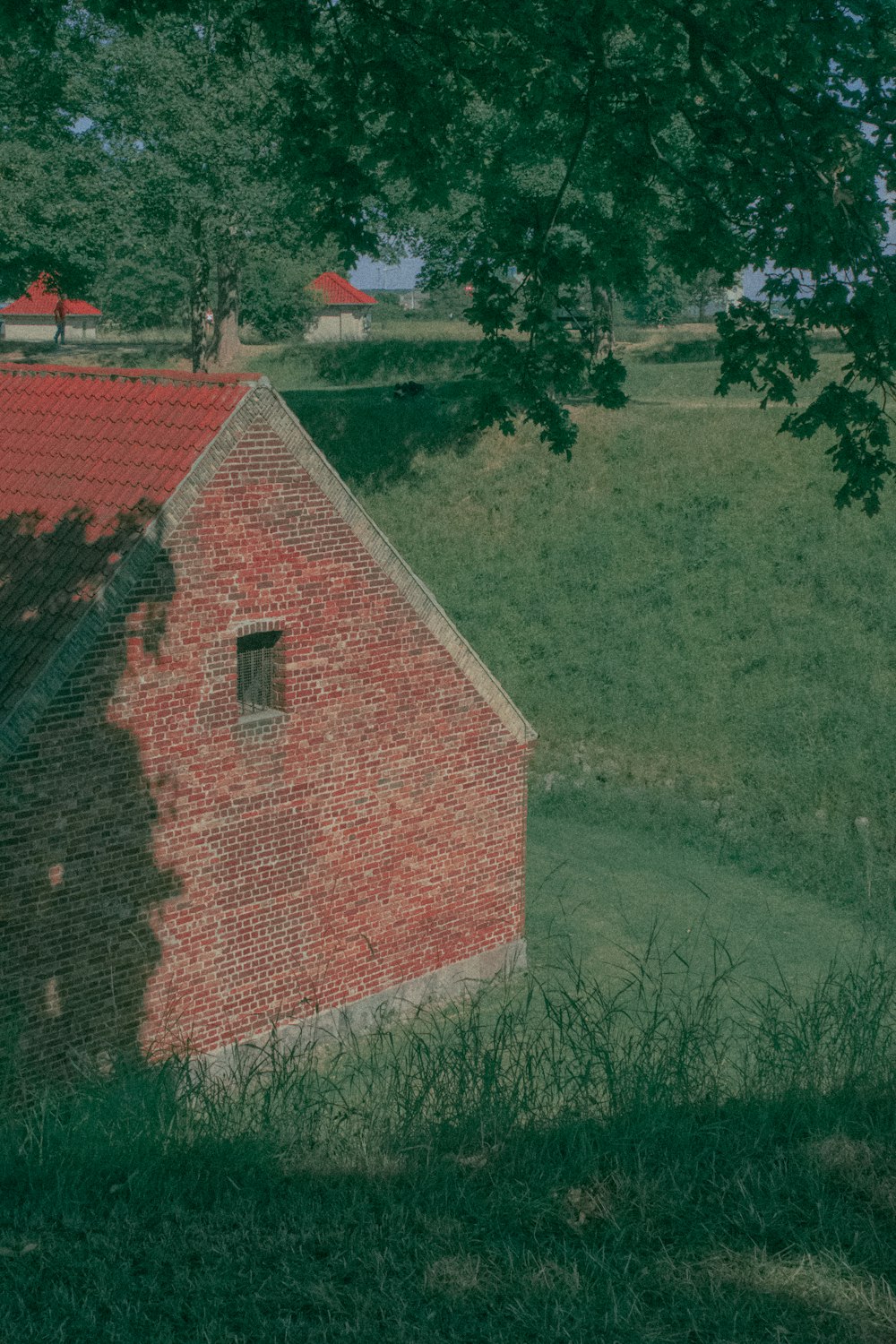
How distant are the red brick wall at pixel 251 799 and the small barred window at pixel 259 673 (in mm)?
142

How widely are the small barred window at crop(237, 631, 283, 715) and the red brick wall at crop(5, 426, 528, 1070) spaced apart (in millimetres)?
142

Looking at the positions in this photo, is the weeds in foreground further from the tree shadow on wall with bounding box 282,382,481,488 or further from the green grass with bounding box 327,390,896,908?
the tree shadow on wall with bounding box 282,382,481,488

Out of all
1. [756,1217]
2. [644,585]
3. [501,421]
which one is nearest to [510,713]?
[501,421]

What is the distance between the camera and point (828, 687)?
24.5 metres

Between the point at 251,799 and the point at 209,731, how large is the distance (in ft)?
2.88

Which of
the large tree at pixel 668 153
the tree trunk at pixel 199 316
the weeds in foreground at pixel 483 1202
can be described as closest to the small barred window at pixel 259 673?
the large tree at pixel 668 153

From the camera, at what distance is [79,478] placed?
12.7 meters

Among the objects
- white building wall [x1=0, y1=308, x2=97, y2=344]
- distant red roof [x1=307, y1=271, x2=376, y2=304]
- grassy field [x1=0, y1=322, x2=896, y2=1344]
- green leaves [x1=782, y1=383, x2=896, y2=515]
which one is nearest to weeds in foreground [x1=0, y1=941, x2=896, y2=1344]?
grassy field [x1=0, y1=322, x2=896, y2=1344]

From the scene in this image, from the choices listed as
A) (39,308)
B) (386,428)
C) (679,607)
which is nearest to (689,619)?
(679,607)

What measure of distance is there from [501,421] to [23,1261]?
7.46 m

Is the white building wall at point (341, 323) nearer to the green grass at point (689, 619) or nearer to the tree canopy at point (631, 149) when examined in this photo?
the green grass at point (689, 619)

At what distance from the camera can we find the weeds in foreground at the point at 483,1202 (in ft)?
13.6

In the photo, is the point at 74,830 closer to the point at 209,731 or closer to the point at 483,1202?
the point at 209,731

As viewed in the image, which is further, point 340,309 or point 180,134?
point 340,309
